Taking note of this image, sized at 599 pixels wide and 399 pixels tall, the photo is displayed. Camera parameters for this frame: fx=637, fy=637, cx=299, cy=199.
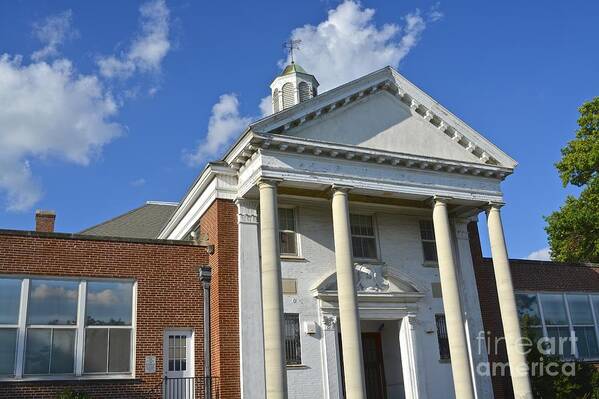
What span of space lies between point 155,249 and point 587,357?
16.7 m

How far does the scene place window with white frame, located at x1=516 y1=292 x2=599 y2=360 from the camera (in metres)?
23.6

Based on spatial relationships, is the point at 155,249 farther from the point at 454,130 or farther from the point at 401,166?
the point at 454,130

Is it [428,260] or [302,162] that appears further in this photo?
[428,260]

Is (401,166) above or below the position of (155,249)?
above

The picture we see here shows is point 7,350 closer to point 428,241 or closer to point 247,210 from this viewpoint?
point 247,210

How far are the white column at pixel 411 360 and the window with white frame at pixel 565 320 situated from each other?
5512 millimetres

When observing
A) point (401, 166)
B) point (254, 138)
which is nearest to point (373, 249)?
point (401, 166)

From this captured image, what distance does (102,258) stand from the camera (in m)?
17.4

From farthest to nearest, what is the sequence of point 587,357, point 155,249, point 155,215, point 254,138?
point 155,215
point 587,357
point 155,249
point 254,138

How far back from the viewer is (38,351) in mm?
16047

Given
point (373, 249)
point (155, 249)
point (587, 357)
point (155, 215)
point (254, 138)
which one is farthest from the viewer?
point (155, 215)

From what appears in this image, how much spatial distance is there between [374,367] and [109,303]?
8540mm

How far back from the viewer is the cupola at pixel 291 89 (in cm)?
2320

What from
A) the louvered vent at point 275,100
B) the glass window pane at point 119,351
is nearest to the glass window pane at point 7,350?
the glass window pane at point 119,351
